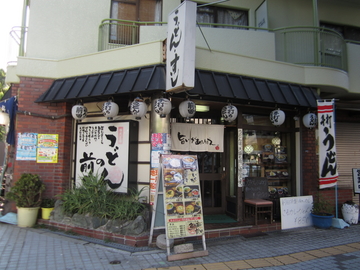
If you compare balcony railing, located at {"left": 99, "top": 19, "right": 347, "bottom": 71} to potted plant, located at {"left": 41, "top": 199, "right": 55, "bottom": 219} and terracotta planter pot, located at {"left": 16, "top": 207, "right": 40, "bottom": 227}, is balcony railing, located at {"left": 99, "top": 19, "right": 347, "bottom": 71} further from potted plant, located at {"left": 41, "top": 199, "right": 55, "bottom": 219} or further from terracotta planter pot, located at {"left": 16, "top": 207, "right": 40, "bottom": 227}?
terracotta planter pot, located at {"left": 16, "top": 207, "right": 40, "bottom": 227}

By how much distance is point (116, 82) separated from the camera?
6.90 meters

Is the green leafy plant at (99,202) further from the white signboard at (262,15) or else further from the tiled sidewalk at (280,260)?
the white signboard at (262,15)

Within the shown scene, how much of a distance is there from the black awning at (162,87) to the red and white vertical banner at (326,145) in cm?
40

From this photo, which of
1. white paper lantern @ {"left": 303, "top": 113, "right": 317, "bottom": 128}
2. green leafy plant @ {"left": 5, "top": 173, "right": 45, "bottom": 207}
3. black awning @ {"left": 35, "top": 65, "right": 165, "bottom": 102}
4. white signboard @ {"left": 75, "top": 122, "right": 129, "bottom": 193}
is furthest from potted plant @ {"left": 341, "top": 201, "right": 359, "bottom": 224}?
green leafy plant @ {"left": 5, "top": 173, "right": 45, "bottom": 207}

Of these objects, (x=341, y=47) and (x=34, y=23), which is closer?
(x=34, y=23)

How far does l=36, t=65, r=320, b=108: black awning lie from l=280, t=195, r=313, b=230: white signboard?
9.12ft

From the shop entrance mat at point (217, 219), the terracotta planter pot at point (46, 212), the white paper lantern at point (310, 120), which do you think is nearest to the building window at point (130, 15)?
the terracotta planter pot at point (46, 212)

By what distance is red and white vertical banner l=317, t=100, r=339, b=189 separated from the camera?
26.2 feet

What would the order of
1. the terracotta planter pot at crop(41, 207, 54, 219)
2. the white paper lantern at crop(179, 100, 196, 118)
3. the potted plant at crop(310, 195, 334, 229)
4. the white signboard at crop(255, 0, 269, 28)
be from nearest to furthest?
the white paper lantern at crop(179, 100, 196, 118) < the terracotta planter pot at crop(41, 207, 54, 219) < the potted plant at crop(310, 195, 334, 229) < the white signboard at crop(255, 0, 269, 28)

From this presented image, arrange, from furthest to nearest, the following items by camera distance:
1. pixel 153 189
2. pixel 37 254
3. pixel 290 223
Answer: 1. pixel 290 223
2. pixel 153 189
3. pixel 37 254

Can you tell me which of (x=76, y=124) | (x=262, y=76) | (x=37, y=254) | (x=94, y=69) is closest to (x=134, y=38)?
(x=94, y=69)

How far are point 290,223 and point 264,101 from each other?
363cm

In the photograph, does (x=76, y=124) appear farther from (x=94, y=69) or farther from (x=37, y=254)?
(x=37, y=254)

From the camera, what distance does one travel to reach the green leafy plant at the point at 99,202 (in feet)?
21.2
